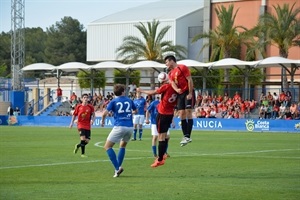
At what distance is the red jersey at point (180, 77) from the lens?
18281 millimetres

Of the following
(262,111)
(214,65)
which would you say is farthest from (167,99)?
(214,65)

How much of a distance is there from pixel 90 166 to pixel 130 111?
10.3ft

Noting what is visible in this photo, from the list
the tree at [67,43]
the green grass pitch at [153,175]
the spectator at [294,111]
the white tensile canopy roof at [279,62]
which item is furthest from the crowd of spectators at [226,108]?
the tree at [67,43]

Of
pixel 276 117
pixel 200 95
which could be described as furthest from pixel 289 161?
pixel 200 95

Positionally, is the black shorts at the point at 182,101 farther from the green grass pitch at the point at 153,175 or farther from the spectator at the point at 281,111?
the spectator at the point at 281,111

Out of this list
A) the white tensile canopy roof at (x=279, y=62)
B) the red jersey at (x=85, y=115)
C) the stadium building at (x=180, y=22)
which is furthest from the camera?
the stadium building at (x=180, y=22)

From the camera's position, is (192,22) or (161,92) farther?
(192,22)

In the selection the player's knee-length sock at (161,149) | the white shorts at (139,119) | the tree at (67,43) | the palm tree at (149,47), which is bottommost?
the white shorts at (139,119)

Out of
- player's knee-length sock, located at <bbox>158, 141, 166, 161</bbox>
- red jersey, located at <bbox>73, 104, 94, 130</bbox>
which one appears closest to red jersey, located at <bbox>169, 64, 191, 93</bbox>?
player's knee-length sock, located at <bbox>158, 141, 166, 161</bbox>

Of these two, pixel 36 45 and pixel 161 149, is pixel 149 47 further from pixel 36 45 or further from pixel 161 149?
pixel 36 45

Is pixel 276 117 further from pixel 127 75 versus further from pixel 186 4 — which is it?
pixel 186 4

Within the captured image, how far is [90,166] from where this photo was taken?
69.1 feet

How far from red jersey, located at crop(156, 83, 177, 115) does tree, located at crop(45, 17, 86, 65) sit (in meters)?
114

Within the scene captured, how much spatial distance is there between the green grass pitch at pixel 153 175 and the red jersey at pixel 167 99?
1.65 meters
